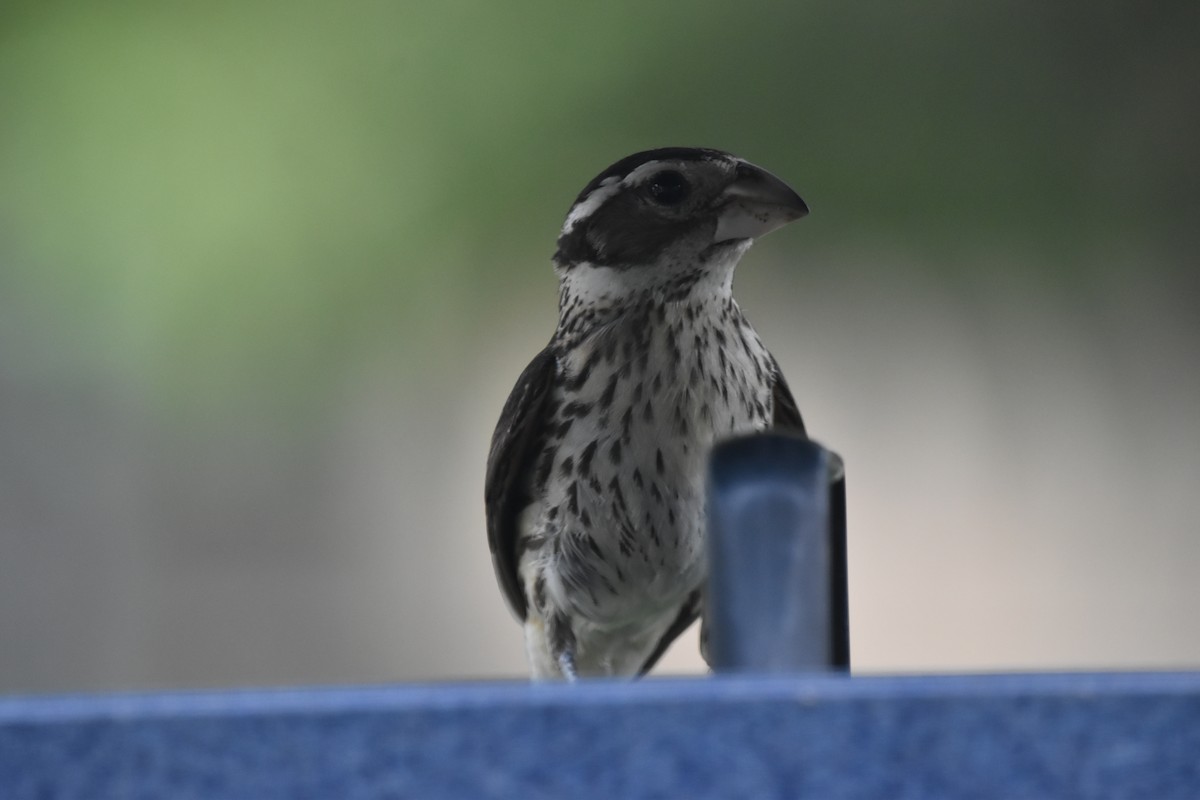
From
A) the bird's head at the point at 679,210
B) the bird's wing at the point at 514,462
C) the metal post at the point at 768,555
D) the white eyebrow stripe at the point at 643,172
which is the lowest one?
the bird's wing at the point at 514,462

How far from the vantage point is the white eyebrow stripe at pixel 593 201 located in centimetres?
102

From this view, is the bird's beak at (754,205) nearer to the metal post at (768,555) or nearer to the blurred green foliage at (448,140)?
the metal post at (768,555)

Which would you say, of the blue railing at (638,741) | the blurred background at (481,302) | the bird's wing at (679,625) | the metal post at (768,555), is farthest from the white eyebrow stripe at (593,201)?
the blurred background at (481,302)

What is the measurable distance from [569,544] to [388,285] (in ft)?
3.57

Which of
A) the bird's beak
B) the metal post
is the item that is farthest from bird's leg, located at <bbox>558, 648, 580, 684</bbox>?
the metal post

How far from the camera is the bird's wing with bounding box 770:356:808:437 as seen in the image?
3.41 ft

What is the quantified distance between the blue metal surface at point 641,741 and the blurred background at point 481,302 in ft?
5.40

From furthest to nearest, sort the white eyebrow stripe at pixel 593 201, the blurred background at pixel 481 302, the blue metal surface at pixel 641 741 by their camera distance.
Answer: the blurred background at pixel 481 302 < the white eyebrow stripe at pixel 593 201 < the blue metal surface at pixel 641 741

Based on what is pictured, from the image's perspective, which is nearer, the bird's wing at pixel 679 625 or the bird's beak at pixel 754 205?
the bird's beak at pixel 754 205

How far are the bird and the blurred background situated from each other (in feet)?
2.96

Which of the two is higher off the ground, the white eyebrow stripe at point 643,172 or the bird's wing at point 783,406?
the white eyebrow stripe at point 643,172

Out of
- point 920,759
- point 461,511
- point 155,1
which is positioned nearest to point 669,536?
point 920,759

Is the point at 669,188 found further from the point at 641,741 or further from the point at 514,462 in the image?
the point at 641,741

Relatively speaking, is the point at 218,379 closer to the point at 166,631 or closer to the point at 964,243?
the point at 166,631
